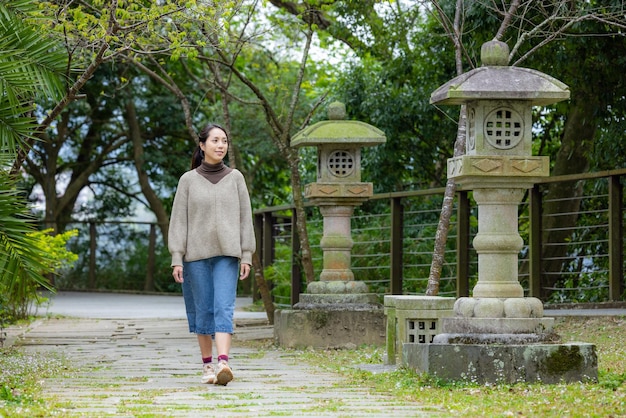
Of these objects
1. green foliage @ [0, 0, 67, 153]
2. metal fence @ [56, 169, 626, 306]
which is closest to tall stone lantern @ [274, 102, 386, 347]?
metal fence @ [56, 169, 626, 306]


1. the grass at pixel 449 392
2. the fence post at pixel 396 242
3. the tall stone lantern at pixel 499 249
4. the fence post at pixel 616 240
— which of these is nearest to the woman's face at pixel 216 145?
the tall stone lantern at pixel 499 249

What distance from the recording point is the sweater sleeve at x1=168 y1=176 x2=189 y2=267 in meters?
7.86

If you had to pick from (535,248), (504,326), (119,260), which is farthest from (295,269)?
(119,260)

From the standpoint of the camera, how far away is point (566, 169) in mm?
16344

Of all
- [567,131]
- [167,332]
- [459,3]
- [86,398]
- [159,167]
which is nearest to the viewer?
[86,398]

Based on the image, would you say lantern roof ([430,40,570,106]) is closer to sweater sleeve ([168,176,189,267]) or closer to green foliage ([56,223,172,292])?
sweater sleeve ([168,176,189,267])

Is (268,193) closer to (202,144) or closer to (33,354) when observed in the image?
(33,354)

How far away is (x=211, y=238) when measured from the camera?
25.8 feet

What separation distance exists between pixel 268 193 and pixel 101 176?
14.0 ft

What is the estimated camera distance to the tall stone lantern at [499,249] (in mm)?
7316

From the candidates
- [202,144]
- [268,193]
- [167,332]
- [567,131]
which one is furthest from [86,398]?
[268,193]

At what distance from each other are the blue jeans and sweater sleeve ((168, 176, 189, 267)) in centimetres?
12

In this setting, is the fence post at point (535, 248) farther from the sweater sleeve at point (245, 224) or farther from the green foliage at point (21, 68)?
the green foliage at point (21, 68)

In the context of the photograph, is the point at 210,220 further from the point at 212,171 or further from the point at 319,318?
the point at 319,318
